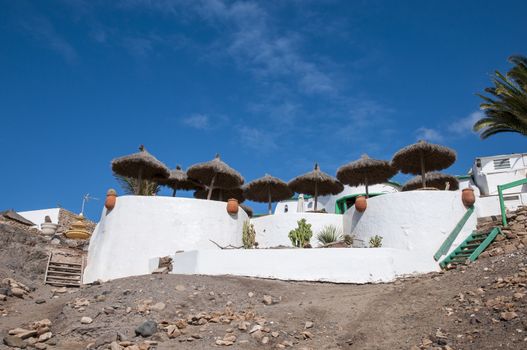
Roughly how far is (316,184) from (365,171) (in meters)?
2.13

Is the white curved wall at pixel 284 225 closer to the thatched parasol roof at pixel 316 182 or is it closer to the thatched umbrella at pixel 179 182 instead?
the thatched parasol roof at pixel 316 182

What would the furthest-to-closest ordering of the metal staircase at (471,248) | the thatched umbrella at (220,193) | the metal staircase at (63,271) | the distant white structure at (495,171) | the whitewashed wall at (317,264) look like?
the distant white structure at (495,171)
the thatched umbrella at (220,193)
the metal staircase at (63,271)
the metal staircase at (471,248)
the whitewashed wall at (317,264)

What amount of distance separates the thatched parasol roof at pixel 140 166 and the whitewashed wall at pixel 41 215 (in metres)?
10.3

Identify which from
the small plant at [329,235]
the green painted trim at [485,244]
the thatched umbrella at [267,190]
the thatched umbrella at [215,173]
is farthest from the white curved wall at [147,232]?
the green painted trim at [485,244]

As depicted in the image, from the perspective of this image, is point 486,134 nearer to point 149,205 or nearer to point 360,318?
point 360,318

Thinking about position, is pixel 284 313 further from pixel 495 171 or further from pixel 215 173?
pixel 495 171

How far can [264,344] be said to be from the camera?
8.89 m

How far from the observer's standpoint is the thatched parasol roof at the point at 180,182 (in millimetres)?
21266

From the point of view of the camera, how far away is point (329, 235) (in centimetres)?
1695

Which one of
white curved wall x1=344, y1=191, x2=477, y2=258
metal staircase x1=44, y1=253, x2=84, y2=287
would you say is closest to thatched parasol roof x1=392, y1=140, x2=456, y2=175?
white curved wall x1=344, y1=191, x2=477, y2=258

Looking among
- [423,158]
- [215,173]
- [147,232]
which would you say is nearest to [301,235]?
[215,173]

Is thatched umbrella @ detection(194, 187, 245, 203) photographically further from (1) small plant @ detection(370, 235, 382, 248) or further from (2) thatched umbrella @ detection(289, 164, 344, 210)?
(1) small plant @ detection(370, 235, 382, 248)

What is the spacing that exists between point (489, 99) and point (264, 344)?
14014 mm

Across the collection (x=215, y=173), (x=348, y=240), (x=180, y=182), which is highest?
(x=180, y=182)
